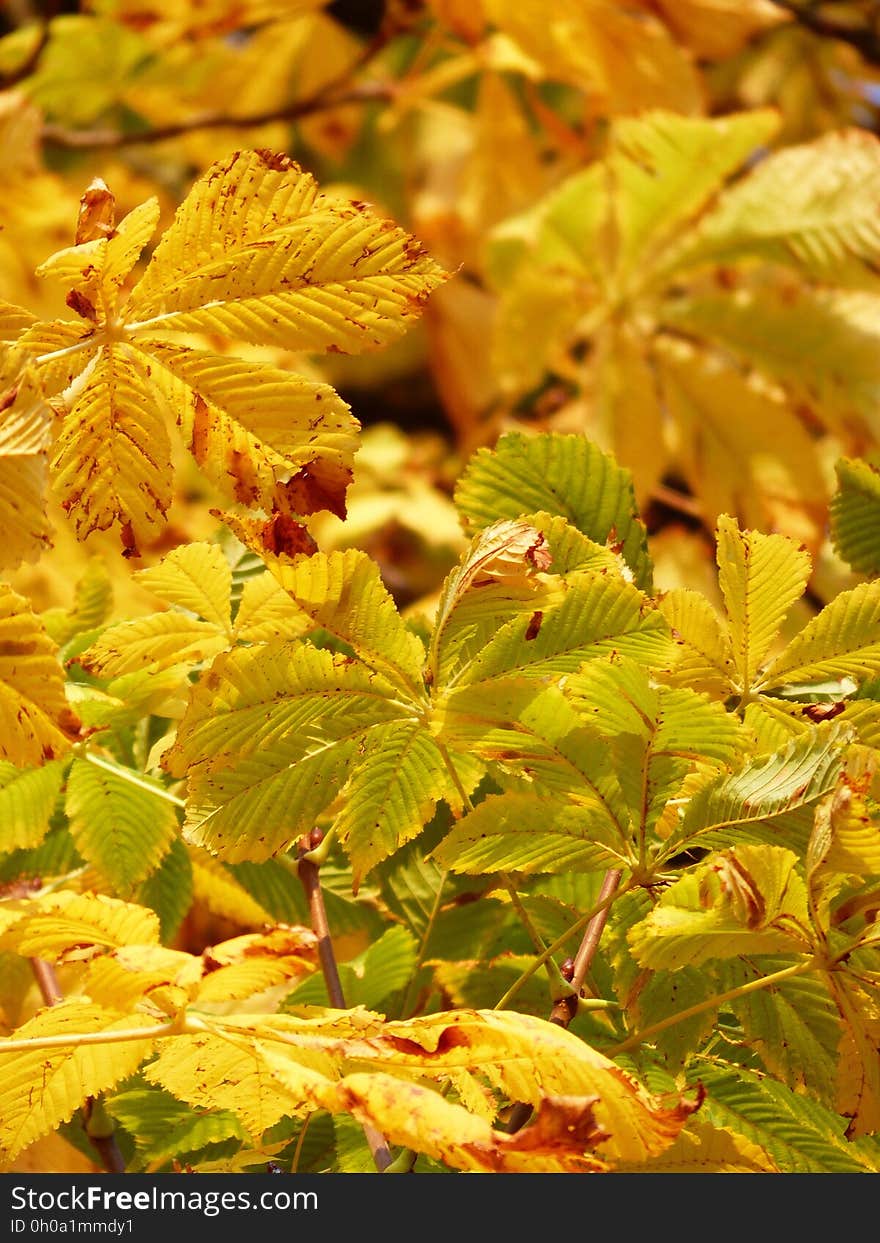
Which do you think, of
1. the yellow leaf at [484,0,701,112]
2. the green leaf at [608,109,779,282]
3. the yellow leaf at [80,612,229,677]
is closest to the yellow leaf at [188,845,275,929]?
the yellow leaf at [80,612,229,677]

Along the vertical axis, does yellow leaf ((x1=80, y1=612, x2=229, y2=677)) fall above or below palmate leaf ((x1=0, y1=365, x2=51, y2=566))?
below

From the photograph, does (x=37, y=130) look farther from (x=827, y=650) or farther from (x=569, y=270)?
(x=827, y=650)

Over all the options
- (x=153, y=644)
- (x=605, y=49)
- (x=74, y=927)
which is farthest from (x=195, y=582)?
(x=605, y=49)

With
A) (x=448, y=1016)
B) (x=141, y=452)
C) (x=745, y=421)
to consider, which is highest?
(x=141, y=452)

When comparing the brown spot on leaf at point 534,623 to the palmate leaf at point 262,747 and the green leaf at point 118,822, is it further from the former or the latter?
the green leaf at point 118,822

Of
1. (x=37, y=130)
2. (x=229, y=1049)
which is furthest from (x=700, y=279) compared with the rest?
(x=229, y=1049)

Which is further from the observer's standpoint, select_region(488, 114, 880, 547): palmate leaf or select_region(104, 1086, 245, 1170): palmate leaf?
select_region(488, 114, 880, 547): palmate leaf

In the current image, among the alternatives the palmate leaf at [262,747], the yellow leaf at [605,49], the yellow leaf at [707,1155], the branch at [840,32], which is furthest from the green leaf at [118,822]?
the branch at [840,32]

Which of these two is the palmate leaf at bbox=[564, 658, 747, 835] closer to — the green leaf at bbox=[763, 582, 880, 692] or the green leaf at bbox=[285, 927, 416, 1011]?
the green leaf at bbox=[763, 582, 880, 692]

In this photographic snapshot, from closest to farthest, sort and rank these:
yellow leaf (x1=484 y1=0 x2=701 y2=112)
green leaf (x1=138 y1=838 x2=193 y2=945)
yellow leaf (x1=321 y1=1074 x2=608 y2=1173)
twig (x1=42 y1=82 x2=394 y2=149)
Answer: yellow leaf (x1=321 y1=1074 x2=608 y2=1173)
green leaf (x1=138 y1=838 x2=193 y2=945)
yellow leaf (x1=484 y1=0 x2=701 y2=112)
twig (x1=42 y1=82 x2=394 y2=149)
